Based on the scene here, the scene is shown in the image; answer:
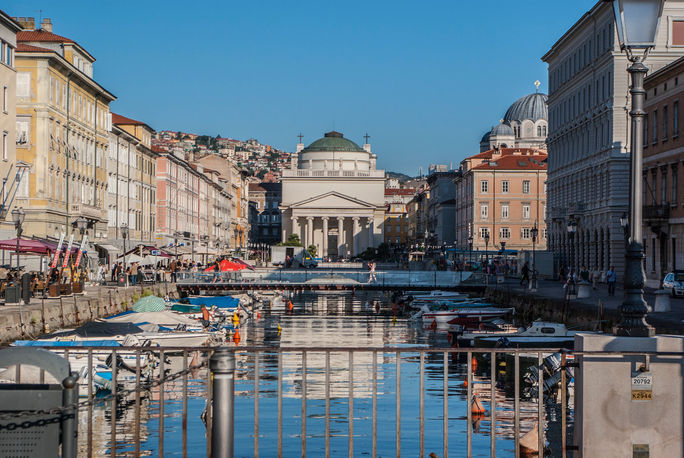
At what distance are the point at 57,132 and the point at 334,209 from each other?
12404cm

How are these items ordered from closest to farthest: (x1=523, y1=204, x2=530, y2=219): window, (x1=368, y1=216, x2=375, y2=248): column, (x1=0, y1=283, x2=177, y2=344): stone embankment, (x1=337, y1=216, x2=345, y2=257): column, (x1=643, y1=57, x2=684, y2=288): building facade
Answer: (x1=0, y1=283, x2=177, y2=344): stone embankment → (x1=643, y1=57, x2=684, y2=288): building facade → (x1=523, y1=204, x2=530, y2=219): window → (x1=337, y1=216, x2=345, y2=257): column → (x1=368, y1=216, x2=375, y2=248): column

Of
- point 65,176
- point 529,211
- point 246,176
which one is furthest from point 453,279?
point 246,176

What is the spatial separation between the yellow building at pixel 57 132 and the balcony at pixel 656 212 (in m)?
32.0

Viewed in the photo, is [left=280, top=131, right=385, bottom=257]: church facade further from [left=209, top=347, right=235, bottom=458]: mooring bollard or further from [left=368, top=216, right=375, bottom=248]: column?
[left=209, top=347, right=235, bottom=458]: mooring bollard

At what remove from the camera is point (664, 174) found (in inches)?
2188

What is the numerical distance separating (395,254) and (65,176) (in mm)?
109572

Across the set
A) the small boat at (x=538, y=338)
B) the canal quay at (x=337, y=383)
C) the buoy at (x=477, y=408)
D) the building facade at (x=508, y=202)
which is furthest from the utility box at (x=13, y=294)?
the building facade at (x=508, y=202)

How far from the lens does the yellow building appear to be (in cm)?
5919

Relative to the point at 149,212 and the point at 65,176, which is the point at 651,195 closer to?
the point at 65,176

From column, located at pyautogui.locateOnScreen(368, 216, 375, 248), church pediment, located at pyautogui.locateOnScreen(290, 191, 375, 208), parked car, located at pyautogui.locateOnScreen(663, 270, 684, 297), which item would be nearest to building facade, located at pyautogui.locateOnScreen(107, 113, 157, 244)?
parked car, located at pyautogui.locateOnScreen(663, 270, 684, 297)

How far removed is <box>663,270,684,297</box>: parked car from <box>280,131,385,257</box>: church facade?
137 metres

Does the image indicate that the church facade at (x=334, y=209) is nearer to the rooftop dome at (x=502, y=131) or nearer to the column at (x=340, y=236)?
the column at (x=340, y=236)

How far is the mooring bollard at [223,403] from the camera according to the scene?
27.7 feet

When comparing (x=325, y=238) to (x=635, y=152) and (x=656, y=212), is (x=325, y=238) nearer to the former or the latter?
(x=656, y=212)
